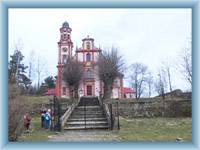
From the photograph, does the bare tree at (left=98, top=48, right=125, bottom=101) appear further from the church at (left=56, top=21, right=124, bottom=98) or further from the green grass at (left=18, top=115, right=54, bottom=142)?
the green grass at (left=18, top=115, right=54, bottom=142)

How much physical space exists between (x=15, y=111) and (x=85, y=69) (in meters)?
35.5

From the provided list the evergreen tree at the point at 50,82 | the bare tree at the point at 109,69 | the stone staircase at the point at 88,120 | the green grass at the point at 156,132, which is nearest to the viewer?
the green grass at the point at 156,132

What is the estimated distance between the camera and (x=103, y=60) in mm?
36656

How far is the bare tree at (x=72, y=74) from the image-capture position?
39.7 meters

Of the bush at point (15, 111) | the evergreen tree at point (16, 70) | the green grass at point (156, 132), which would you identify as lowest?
the green grass at point (156, 132)

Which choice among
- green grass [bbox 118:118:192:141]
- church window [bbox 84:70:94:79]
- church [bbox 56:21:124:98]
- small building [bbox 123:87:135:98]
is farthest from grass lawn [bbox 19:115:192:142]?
small building [bbox 123:87:135:98]

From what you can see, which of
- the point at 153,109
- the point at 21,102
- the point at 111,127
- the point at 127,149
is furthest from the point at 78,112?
the point at 127,149

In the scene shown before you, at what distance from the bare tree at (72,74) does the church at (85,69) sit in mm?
1115

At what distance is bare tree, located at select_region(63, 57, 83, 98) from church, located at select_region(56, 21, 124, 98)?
1115 millimetres

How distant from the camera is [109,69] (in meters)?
36.2

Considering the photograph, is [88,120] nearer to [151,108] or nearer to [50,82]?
[151,108]

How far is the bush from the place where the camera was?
10523 mm

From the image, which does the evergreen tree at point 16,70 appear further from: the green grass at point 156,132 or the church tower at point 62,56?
the church tower at point 62,56

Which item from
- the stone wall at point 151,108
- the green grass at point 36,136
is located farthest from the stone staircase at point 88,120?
the stone wall at point 151,108
